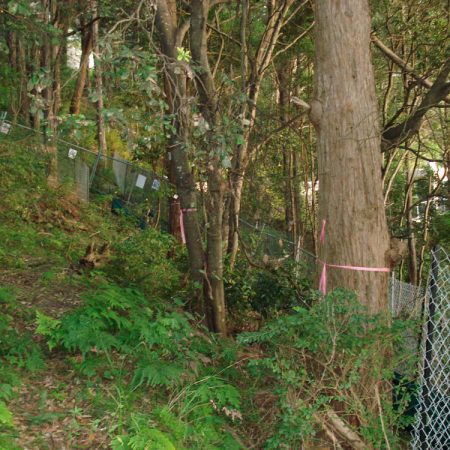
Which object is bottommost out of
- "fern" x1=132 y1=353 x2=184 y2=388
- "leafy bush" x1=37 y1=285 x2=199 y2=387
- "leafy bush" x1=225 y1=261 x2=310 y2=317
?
"fern" x1=132 y1=353 x2=184 y2=388

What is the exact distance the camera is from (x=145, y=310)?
5.85 meters

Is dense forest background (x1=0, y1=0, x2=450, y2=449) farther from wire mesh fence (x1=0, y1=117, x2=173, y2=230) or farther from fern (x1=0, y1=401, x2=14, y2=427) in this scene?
wire mesh fence (x1=0, y1=117, x2=173, y2=230)

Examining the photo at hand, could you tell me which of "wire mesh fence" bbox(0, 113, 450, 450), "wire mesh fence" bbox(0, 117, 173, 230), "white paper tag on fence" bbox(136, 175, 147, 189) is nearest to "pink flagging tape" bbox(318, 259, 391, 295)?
"wire mesh fence" bbox(0, 113, 450, 450)

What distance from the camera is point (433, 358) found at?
4.90 meters

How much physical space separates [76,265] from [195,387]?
Answer: 12.2ft

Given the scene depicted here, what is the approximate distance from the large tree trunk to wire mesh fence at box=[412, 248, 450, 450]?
711 mm

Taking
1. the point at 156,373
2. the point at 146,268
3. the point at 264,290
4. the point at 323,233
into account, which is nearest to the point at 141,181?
the point at 264,290

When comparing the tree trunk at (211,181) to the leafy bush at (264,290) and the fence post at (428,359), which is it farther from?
the fence post at (428,359)

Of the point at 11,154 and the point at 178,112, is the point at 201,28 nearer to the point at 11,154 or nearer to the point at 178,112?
the point at 178,112

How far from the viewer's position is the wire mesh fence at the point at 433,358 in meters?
4.84

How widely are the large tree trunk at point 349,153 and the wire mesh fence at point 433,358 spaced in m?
0.71

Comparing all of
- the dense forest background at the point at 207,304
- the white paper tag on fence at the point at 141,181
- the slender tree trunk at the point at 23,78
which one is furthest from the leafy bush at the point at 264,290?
the white paper tag on fence at the point at 141,181

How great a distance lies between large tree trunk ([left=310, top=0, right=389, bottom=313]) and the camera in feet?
18.5

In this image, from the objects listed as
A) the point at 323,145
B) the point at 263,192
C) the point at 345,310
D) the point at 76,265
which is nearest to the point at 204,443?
the point at 345,310
